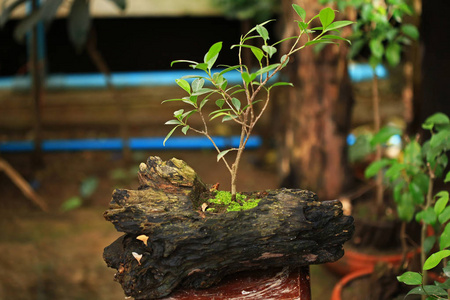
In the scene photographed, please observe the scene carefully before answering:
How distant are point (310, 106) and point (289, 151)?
37cm

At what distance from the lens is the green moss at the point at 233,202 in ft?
5.13

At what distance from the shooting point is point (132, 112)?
5.72 metres

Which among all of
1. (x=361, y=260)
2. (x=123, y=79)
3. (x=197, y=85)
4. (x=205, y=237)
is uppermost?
(x=123, y=79)

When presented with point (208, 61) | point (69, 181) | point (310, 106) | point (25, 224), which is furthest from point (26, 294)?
point (208, 61)

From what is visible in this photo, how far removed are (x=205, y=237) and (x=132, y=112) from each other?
14.4 feet

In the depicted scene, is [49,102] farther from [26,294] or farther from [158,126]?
[26,294]

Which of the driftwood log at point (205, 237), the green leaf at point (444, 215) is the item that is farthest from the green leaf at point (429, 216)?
the driftwood log at point (205, 237)

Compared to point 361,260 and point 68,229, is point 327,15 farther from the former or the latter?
point 68,229

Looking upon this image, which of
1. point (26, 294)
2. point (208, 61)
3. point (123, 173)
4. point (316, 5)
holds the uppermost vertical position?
point (316, 5)

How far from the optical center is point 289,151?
384cm

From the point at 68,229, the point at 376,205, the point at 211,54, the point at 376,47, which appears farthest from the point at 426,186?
the point at 68,229

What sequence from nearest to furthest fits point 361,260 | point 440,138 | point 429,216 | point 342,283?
point 440,138
point 429,216
point 342,283
point 361,260

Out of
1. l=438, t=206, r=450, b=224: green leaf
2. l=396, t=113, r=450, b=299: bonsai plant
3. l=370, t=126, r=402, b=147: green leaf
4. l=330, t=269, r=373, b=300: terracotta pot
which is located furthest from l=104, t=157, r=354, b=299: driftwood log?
l=330, t=269, r=373, b=300: terracotta pot

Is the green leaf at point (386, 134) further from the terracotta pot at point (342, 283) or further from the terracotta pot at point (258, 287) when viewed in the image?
the terracotta pot at point (258, 287)
